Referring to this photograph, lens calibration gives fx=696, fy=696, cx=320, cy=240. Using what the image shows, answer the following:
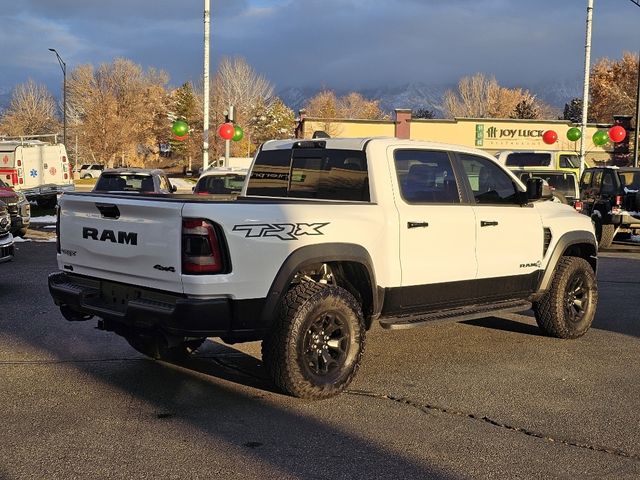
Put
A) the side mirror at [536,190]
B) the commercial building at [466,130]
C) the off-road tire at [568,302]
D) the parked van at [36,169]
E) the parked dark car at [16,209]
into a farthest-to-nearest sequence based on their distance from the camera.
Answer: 1. the commercial building at [466,130]
2. the parked van at [36,169]
3. the parked dark car at [16,209]
4. the off-road tire at [568,302]
5. the side mirror at [536,190]

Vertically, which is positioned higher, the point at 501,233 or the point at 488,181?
the point at 488,181

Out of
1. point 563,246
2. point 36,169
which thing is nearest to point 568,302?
point 563,246

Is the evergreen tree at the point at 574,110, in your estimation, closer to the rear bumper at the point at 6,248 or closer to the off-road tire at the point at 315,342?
the rear bumper at the point at 6,248

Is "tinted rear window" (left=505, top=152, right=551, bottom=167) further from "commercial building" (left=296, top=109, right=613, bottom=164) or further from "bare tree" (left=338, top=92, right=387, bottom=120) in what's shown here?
"bare tree" (left=338, top=92, right=387, bottom=120)

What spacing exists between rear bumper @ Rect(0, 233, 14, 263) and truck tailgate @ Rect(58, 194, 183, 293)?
393cm

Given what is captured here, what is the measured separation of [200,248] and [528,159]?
1770 cm

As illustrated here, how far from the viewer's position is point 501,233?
6375 millimetres

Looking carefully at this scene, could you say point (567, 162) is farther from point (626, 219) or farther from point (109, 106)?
point (109, 106)

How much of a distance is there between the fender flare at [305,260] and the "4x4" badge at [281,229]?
11 centimetres

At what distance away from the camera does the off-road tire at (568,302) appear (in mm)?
7055

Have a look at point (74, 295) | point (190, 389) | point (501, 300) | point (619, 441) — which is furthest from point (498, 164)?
point (74, 295)

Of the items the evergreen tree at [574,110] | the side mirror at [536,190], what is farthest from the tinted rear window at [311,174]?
the evergreen tree at [574,110]

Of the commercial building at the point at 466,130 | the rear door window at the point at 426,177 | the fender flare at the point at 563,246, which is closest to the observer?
the rear door window at the point at 426,177

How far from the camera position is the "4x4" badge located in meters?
4.66
